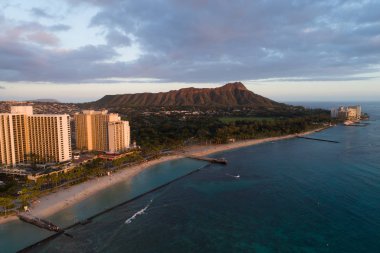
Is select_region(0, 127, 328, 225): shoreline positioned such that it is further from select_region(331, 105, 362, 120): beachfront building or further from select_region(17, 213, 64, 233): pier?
select_region(331, 105, 362, 120): beachfront building

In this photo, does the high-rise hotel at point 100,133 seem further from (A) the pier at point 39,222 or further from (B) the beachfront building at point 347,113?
(B) the beachfront building at point 347,113

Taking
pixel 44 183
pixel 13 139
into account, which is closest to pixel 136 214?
pixel 44 183

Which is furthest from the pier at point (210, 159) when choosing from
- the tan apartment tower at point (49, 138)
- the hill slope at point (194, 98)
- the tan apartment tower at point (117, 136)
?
the hill slope at point (194, 98)

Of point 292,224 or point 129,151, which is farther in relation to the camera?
point 129,151

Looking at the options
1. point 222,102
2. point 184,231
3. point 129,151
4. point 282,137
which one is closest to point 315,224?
point 184,231

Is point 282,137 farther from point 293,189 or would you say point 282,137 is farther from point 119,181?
point 119,181

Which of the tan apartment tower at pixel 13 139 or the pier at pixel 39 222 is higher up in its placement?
the tan apartment tower at pixel 13 139

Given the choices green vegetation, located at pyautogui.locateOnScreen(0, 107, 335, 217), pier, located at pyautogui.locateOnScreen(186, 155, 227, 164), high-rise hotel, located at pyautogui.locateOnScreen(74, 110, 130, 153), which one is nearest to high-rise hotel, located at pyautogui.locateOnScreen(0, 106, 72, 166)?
green vegetation, located at pyautogui.locateOnScreen(0, 107, 335, 217)
